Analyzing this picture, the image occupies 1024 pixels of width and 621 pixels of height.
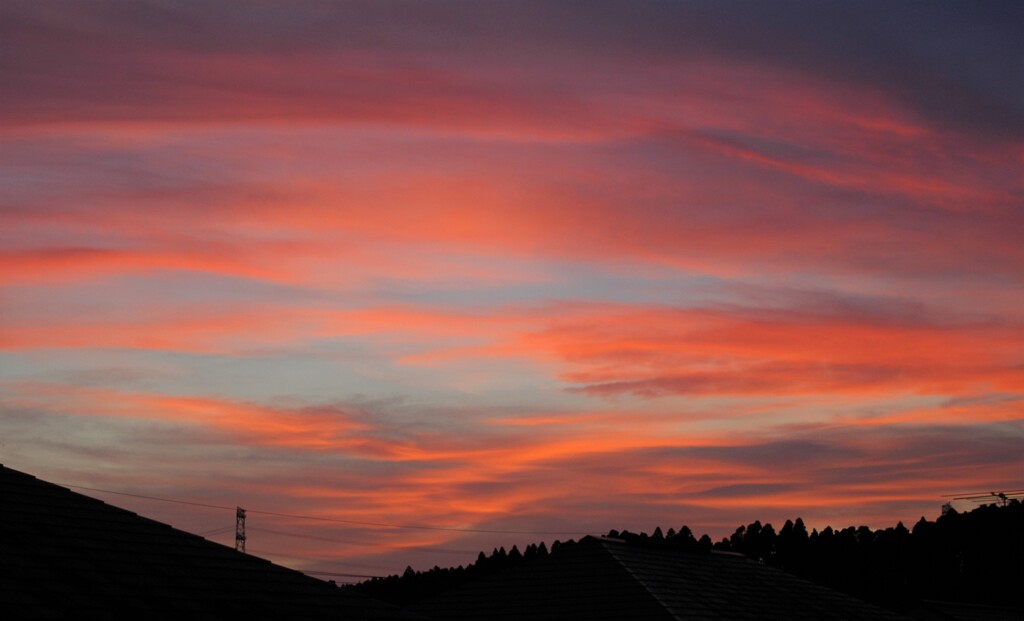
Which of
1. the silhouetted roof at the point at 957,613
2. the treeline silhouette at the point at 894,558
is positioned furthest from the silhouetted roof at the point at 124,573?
the treeline silhouette at the point at 894,558

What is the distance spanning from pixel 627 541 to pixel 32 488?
24032mm

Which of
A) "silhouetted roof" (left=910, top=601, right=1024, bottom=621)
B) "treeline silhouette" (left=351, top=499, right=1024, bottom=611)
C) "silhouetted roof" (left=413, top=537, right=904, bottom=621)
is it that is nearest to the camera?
"silhouetted roof" (left=413, top=537, right=904, bottom=621)

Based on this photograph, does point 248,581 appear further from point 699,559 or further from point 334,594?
point 699,559

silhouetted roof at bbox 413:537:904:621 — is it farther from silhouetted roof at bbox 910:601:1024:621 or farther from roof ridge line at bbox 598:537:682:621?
silhouetted roof at bbox 910:601:1024:621

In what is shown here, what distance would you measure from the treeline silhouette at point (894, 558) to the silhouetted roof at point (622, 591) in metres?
63.0

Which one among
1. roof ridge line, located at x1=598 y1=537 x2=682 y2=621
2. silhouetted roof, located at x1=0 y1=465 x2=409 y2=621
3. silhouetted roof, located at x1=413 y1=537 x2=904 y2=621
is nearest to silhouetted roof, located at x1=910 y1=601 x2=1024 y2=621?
silhouetted roof, located at x1=413 y1=537 x2=904 y2=621

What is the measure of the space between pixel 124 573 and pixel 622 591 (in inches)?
797

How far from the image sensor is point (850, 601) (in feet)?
160

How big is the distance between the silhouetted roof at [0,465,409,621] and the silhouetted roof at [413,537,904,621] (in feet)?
44.8

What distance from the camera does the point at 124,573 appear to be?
2119 centimetres

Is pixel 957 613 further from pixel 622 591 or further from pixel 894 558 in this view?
pixel 894 558

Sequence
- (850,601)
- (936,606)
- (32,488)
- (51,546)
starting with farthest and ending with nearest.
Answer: (936,606) → (850,601) → (32,488) → (51,546)

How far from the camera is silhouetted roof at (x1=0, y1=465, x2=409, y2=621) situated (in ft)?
63.2

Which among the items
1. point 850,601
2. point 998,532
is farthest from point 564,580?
point 998,532
